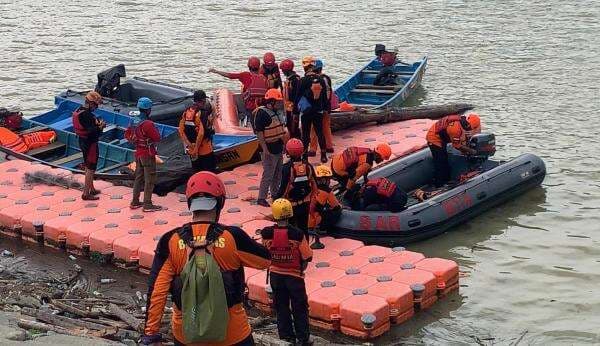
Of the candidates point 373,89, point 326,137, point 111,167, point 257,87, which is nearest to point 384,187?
point 326,137

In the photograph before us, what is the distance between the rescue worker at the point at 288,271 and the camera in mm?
8852

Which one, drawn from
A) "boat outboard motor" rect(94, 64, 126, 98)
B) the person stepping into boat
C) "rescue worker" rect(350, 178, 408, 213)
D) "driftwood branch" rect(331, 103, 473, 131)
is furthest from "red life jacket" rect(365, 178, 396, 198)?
"boat outboard motor" rect(94, 64, 126, 98)

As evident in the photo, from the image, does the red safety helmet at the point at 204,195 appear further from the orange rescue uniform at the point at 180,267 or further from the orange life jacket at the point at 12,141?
the orange life jacket at the point at 12,141

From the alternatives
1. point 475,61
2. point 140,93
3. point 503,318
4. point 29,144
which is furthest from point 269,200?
point 475,61

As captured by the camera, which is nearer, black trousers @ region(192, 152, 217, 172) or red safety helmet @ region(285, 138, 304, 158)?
red safety helmet @ region(285, 138, 304, 158)

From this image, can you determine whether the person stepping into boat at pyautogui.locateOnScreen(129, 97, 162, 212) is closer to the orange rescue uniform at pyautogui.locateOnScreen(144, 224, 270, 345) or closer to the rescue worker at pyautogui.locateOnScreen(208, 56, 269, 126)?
the rescue worker at pyautogui.locateOnScreen(208, 56, 269, 126)

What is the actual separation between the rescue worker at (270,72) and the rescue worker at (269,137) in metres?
2.21

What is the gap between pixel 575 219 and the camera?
14.4 metres

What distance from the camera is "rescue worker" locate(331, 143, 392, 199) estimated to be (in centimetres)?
1245

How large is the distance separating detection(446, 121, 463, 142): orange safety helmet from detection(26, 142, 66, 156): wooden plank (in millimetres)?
6458

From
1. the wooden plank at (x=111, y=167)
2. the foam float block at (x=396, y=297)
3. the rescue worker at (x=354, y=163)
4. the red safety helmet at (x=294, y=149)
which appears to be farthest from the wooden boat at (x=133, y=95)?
the foam float block at (x=396, y=297)

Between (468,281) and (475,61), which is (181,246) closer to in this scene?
(468,281)

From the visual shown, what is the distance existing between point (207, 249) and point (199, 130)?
23.5ft

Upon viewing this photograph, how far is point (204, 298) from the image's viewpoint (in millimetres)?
5781
